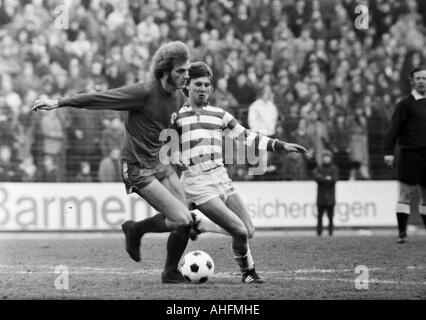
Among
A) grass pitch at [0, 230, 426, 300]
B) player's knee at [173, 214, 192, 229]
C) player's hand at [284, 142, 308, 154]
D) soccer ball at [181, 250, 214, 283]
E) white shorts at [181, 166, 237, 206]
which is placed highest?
player's hand at [284, 142, 308, 154]

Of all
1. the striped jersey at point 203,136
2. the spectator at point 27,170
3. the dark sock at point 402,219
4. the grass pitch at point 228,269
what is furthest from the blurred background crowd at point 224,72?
the striped jersey at point 203,136

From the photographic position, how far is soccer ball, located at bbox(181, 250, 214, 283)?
809 centimetres

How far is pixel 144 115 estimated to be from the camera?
774 centimetres

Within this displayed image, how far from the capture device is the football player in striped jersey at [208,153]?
8055 millimetres

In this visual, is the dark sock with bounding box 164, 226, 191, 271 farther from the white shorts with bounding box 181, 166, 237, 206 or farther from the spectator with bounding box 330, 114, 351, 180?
the spectator with bounding box 330, 114, 351, 180

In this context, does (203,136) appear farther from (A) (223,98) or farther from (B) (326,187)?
(A) (223,98)

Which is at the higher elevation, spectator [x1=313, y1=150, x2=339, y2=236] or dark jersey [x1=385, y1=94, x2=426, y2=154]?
dark jersey [x1=385, y1=94, x2=426, y2=154]

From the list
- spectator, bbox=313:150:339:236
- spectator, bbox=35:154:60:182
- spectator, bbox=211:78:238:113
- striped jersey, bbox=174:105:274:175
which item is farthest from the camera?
spectator, bbox=211:78:238:113

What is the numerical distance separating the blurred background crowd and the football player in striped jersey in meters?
6.58

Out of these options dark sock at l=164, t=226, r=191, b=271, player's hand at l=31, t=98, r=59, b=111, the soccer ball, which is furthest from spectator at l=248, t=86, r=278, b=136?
player's hand at l=31, t=98, r=59, b=111

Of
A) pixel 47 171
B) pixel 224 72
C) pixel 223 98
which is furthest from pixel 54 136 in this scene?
pixel 224 72

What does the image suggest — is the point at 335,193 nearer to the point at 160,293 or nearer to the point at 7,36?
the point at 7,36
